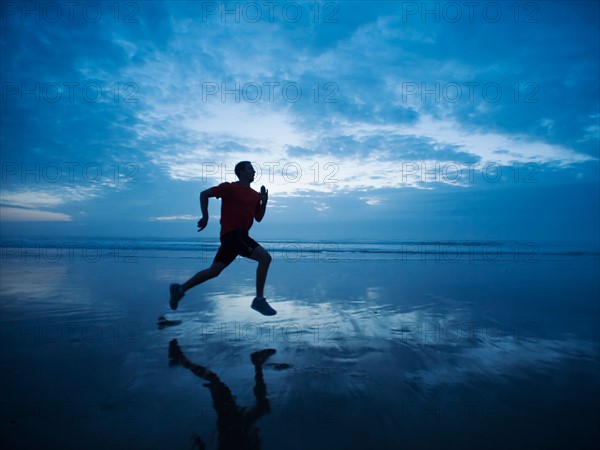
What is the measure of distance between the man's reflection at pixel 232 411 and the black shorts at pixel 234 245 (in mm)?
1677

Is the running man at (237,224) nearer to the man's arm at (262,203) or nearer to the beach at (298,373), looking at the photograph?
the man's arm at (262,203)

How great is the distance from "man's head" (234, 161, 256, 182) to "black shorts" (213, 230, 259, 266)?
767mm

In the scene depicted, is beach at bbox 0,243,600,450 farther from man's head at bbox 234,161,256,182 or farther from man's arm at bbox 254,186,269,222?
man's head at bbox 234,161,256,182

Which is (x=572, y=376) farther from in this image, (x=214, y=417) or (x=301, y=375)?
(x=214, y=417)

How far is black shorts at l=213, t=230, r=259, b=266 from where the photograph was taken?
4.60 metres

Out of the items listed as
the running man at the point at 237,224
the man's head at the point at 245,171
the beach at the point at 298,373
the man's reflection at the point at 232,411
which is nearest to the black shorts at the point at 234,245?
the running man at the point at 237,224

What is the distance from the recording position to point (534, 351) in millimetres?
3523

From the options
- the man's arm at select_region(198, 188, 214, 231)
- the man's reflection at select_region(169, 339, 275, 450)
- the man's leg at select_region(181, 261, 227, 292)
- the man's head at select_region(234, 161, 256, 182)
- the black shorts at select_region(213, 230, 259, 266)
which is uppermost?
the man's head at select_region(234, 161, 256, 182)

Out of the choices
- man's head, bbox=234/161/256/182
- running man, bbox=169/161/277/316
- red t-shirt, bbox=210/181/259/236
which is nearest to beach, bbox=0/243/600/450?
running man, bbox=169/161/277/316

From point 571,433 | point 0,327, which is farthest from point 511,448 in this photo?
point 0,327

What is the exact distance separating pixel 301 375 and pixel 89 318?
3.43m

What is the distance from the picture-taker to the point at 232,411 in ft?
7.45

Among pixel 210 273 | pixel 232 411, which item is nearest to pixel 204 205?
pixel 210 273

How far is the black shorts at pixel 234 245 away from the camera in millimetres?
4598
